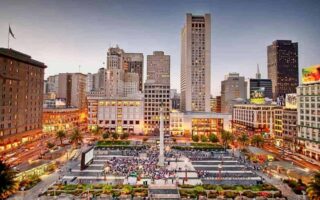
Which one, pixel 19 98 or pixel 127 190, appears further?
pixel 19 98

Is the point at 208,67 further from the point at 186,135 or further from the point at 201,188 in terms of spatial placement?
the point at 201,188

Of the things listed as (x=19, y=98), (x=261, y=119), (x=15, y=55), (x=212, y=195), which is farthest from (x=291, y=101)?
(x=15, y=55)

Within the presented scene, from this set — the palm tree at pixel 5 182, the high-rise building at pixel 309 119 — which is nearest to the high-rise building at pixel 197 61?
the high-rise building at pixel 309 119

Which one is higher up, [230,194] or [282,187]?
[230,194]

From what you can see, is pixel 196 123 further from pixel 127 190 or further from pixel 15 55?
pixel 127 190

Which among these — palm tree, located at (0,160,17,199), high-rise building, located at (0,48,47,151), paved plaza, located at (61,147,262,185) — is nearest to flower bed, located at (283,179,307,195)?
paved plaza, located at (61,147,262,185)

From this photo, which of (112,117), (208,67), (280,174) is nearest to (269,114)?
(208,67)

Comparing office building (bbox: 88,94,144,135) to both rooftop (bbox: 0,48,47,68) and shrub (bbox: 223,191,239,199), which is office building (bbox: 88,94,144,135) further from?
shrub (bbox: 223,191,239,199)
